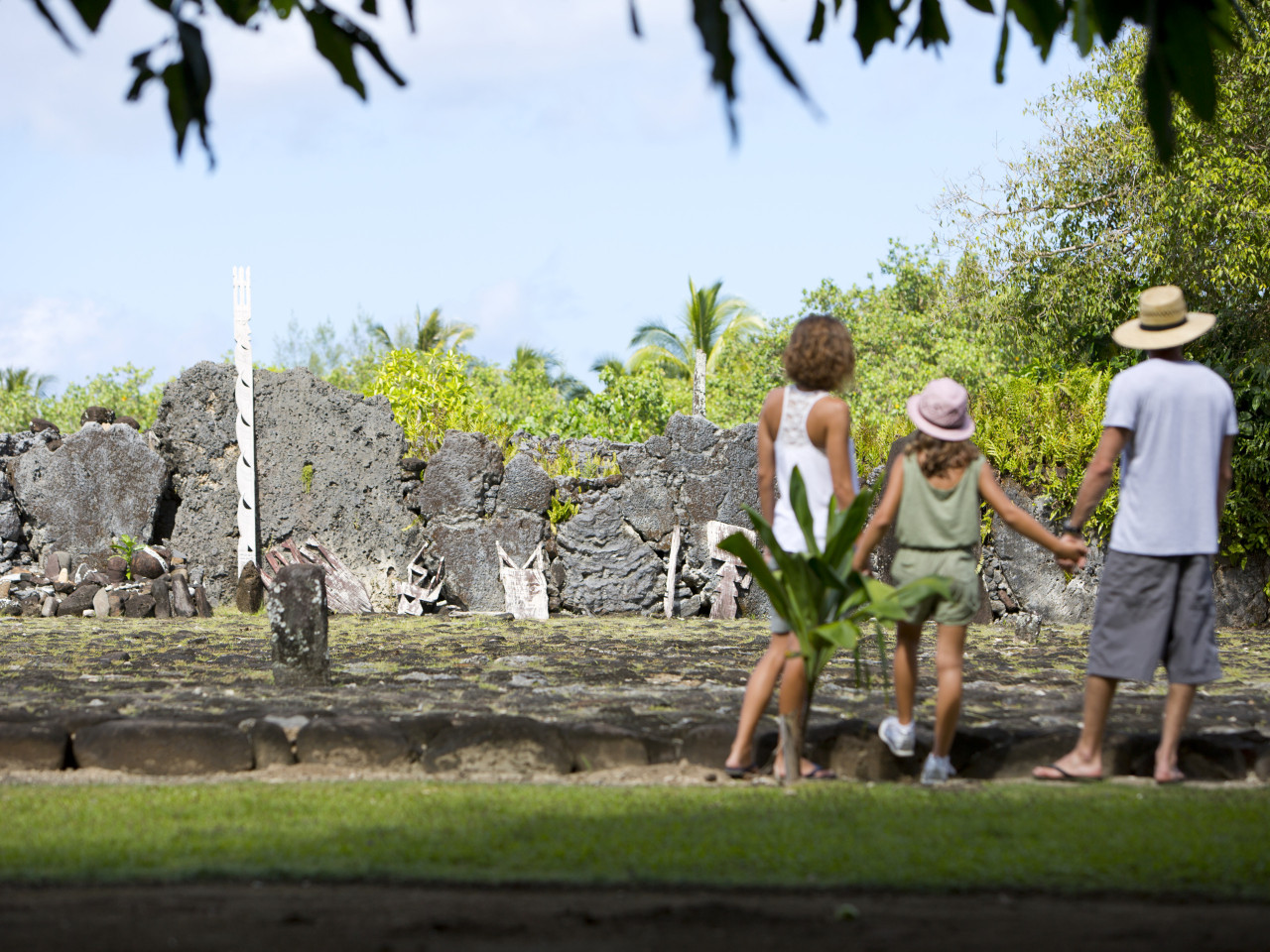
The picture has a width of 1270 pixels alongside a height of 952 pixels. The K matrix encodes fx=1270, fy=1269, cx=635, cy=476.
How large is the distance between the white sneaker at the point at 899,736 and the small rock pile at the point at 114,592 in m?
10.1

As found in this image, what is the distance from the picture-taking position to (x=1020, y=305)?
18.3 meters

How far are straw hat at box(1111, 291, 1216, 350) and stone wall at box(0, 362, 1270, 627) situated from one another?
893 cm

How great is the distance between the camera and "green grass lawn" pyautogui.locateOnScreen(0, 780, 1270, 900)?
366cm

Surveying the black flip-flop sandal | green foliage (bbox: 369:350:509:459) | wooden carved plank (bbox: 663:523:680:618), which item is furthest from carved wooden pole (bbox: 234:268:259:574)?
the black flip-flop sandal

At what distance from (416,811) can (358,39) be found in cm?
264

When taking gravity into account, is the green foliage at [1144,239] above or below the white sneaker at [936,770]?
above

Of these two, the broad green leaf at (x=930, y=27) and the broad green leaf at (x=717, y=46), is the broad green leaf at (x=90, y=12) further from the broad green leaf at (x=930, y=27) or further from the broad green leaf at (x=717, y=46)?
the broad green leaf at (x=930, y=27)

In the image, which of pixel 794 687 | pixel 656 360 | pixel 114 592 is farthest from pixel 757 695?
pixel 656 360

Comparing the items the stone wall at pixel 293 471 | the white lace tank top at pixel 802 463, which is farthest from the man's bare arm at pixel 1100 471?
the stone wall at pixel 293 471

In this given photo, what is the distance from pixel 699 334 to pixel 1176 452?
32.3m

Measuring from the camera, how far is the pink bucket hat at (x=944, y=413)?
503cm

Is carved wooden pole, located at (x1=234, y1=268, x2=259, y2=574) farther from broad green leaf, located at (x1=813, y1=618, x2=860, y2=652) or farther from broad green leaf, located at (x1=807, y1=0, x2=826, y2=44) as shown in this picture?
broad green leaf, located at (x1=807, y1=0, x2=826, y2=44)

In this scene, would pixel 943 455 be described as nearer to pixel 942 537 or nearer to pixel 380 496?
pixel 942 537

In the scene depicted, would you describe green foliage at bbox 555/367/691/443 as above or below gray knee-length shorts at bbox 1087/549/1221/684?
above
